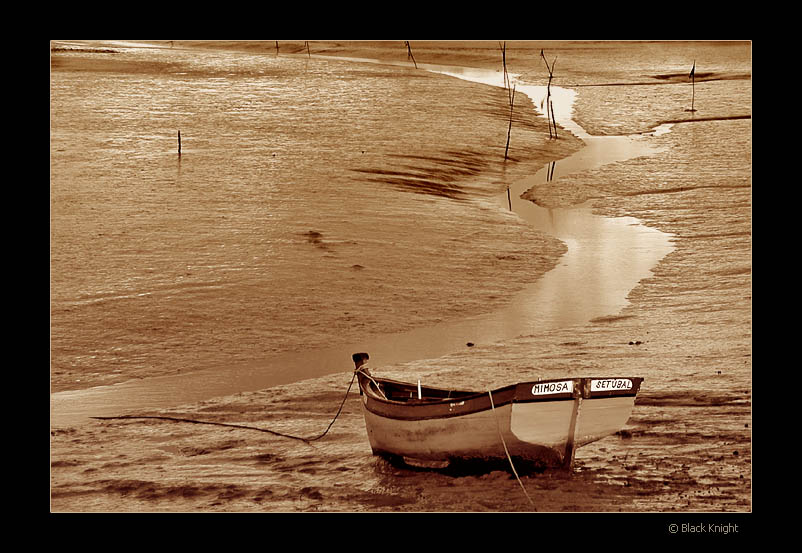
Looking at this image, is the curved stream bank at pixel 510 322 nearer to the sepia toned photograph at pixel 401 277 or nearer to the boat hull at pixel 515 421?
the sepia toned photograph at pixel 401 277

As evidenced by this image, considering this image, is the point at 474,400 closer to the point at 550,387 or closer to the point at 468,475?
the point at 550,387

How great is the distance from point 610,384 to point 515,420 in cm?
56

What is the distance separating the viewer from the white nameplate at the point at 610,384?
20.6 ft

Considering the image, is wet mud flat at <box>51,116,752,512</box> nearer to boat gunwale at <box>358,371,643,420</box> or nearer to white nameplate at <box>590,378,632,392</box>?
boat gunwale at <box>358,371,643,420</box>

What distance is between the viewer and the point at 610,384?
20.7 feet

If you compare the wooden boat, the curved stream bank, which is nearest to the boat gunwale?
the wooden boat

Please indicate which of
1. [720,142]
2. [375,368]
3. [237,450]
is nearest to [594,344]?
[375,368]

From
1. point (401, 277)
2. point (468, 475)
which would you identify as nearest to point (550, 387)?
point (468, 475)

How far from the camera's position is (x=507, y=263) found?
9.88m

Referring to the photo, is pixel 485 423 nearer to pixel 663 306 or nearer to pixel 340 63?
pixel 663 306

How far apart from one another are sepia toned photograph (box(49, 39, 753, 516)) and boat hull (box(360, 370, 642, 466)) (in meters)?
0.01

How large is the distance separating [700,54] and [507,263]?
2.38 metres

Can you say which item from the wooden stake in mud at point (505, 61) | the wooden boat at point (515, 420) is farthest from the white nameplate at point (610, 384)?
the wooden stake in mud at point (505, 61)

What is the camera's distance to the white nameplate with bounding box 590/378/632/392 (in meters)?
6.29
